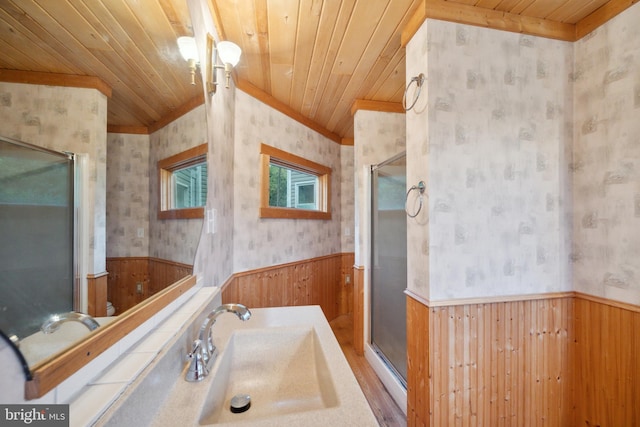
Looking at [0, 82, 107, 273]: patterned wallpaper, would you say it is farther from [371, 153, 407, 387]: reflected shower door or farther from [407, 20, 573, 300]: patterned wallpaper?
[371, 153, 407, 387]: reflected shower door

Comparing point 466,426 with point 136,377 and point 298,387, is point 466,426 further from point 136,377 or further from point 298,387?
point 136,377

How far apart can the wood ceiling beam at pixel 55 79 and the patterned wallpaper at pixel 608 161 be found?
2.17m

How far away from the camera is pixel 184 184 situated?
1.00 m

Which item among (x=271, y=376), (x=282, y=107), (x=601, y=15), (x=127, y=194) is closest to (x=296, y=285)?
(x=271, y=376)

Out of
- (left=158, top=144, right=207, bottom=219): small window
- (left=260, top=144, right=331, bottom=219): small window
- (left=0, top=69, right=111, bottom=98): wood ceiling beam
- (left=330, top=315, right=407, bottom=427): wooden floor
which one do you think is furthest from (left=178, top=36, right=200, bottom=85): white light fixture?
(left=330, top=315, right=407, bottom=427): wooden floor

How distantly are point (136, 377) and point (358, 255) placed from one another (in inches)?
83.8

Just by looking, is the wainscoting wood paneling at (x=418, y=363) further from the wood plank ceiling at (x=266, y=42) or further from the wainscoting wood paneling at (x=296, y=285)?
the wood plank ceiling at (x=266, y=42)

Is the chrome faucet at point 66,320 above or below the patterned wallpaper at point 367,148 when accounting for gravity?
below

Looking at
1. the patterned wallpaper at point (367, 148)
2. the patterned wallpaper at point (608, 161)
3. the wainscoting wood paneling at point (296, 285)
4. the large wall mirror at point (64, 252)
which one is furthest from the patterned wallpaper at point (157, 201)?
the patterned wallpaper at point (608, 161)

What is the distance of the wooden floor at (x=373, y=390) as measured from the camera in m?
1.71

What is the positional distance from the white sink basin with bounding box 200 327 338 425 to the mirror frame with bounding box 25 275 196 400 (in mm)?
267

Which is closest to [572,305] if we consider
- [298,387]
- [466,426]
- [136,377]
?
[466,426]

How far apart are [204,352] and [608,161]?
6.95 ft

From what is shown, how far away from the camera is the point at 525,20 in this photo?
1481mm
